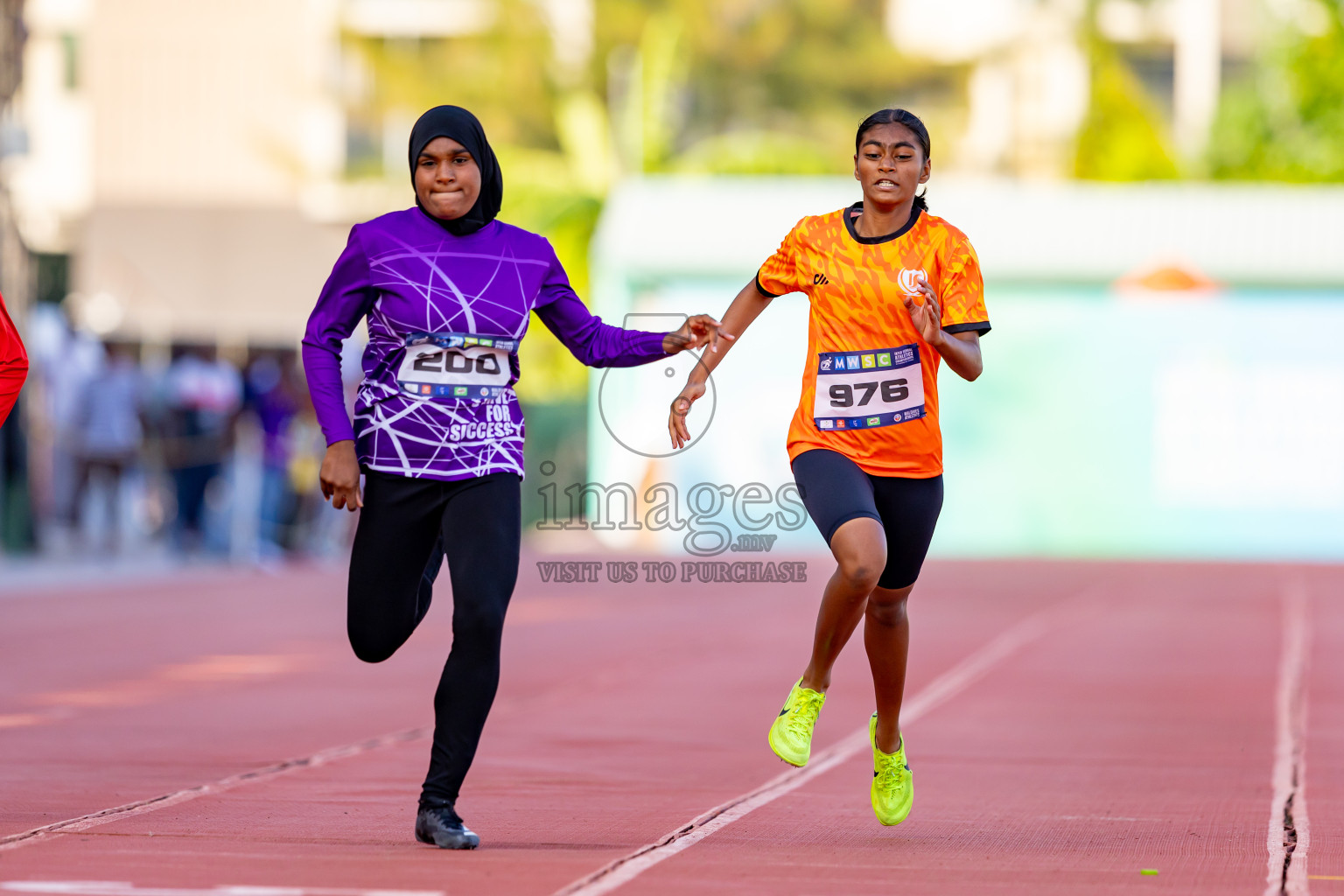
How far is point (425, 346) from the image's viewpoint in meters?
5.86

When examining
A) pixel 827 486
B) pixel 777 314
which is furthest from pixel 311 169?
pixel 827 486

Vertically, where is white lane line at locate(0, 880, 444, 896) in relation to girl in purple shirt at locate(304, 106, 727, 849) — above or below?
below

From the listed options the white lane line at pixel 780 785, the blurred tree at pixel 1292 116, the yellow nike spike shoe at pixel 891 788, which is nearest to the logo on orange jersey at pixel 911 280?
the yellow nike spike shoe at pixel 891 788

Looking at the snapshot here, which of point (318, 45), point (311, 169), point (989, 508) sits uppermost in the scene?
point (318, 45)

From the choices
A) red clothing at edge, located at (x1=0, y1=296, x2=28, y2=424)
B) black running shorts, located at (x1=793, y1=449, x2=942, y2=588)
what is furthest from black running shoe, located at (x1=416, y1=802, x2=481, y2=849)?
red clothing at edge, located at (x1=0, y1=296, x2=28, y2=424)

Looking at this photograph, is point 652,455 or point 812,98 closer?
point 652,455

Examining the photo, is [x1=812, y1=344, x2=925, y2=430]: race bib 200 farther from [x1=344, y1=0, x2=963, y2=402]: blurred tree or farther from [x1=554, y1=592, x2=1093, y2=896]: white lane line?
[x1=344, y1=0, x2=963, y2=402]: blurred tree

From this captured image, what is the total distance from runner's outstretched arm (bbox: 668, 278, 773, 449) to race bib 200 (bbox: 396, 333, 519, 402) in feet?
2.36

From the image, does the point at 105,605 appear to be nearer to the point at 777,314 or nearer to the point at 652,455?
the point at 652,455

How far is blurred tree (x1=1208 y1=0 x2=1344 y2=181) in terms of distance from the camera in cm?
3844

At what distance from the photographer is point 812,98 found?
47.3m

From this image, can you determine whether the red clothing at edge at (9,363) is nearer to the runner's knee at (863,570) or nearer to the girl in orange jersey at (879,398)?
the girl in orange jersey at (879,398)

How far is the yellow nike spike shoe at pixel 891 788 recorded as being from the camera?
6.23 metres

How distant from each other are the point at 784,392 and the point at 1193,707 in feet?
52.0
